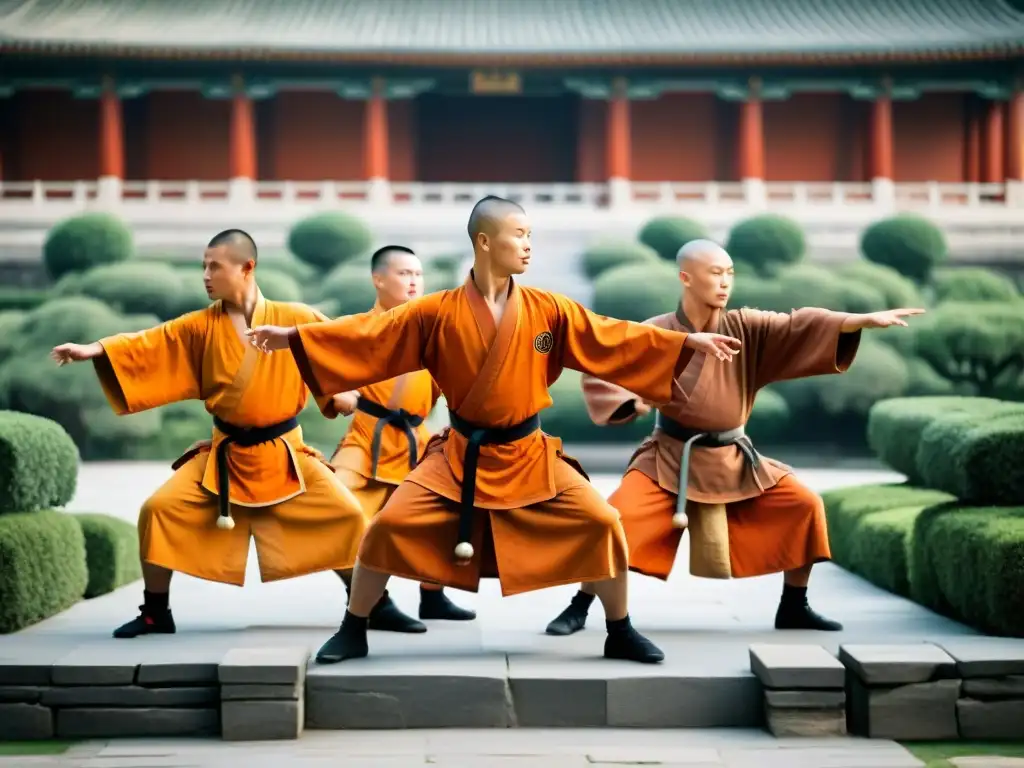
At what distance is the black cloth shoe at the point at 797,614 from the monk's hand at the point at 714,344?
96cm

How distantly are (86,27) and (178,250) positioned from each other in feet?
9.99

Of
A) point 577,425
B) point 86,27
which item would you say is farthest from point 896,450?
point 86,27

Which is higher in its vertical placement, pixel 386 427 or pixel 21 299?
pixel 21 299

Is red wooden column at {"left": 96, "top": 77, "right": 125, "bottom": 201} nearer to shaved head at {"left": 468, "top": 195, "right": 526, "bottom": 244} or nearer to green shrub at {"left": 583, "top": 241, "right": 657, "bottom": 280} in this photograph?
green shrub at {"left": 583, "top": 241, "right": 657, "bottom": 280}

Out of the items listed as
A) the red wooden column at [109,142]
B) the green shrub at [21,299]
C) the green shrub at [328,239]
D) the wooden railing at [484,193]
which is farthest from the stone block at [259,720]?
the red wooden column at [109,142]

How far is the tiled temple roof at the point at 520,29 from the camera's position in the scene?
1644 cm

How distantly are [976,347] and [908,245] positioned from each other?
6.90 feet

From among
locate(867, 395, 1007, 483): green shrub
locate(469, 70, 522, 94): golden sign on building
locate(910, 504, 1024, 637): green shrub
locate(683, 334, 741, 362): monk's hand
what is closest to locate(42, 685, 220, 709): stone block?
locate(683, 334, 741, 362): monk's hand

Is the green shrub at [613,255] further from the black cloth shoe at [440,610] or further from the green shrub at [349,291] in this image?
the black cloth shoe at [440,610]

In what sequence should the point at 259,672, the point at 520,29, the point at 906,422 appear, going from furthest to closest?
1. the point at 520,29
2. the point at 906,422
3. the point at 259,672

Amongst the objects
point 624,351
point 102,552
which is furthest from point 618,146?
point 624,351

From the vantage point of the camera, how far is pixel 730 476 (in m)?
4.54

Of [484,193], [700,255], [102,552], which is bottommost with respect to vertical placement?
[102,552]

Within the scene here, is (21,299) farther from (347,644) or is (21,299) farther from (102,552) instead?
(347,644)
